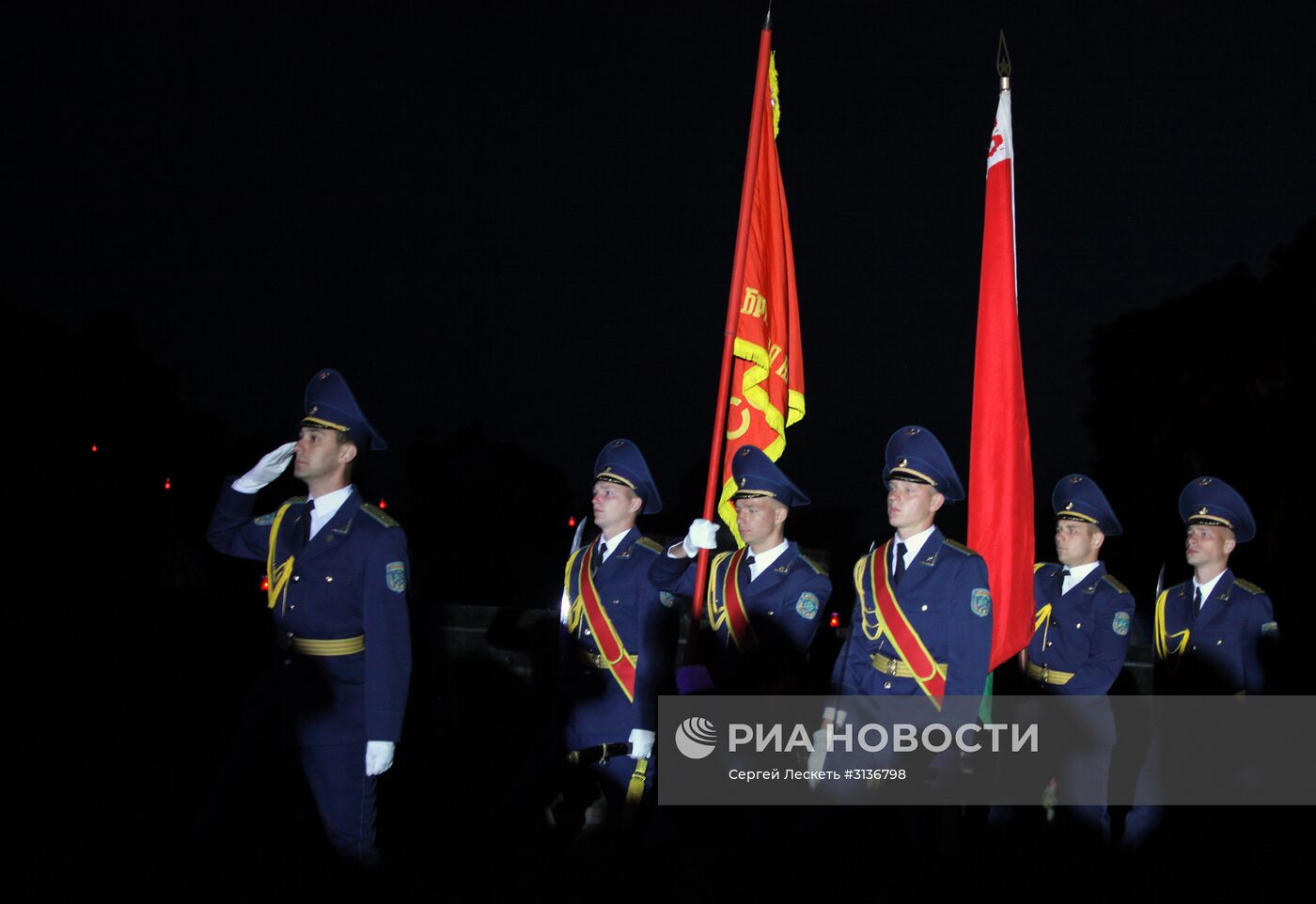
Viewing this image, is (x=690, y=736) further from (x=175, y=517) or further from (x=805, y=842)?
(x=175, y=517)

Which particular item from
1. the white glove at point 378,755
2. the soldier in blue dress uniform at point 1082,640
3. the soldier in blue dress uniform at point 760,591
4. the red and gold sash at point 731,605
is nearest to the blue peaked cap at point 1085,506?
the soldier in blue dress uniform at point 1082,640

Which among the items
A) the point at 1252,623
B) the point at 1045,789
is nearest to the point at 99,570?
the point at 1045,789

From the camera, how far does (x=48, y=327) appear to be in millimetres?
11602

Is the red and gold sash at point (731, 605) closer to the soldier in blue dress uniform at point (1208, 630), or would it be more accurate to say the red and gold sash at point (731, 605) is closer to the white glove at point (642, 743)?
the white glove at point (642, 743)

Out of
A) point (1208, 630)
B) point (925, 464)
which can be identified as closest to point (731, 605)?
point (925, 464)

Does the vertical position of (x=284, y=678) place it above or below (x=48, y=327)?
below

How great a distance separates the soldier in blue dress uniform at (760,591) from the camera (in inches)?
218

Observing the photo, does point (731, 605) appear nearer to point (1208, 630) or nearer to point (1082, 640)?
point (1082, 640)

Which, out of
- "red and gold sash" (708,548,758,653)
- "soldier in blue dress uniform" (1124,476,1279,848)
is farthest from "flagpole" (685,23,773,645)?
"soldier in blue dress uniform" (1124,476,1279,848)

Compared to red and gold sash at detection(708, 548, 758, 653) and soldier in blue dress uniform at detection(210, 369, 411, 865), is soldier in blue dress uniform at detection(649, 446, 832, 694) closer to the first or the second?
red and gold sash at detection(708, 548, 758, 653)

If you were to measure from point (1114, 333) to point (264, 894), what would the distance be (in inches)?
590

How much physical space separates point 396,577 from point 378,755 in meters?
0.72

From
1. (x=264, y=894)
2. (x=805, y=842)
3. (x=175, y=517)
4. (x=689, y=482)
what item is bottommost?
(x=264, y=894)

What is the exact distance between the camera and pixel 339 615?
506 centimetres
